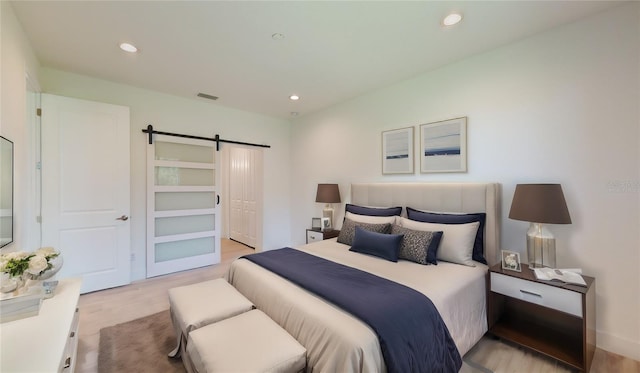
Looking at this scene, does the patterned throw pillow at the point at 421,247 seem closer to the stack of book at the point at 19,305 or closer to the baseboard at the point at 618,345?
the baseboard at the point at 618,345

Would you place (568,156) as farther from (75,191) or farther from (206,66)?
(75,191)

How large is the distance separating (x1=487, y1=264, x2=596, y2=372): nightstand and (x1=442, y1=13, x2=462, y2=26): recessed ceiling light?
208 centimetres

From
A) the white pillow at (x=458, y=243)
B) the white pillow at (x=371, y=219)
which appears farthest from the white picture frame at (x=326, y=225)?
the white pillow at (x=458, y=243)

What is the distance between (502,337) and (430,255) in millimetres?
809

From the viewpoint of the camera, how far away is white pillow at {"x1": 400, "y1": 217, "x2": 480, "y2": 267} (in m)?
2.29

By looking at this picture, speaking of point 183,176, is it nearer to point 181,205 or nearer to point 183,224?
point 181,205

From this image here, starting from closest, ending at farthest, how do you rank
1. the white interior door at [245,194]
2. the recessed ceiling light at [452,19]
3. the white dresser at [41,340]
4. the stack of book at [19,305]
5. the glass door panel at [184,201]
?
the white dresser at [41,340] < the stack of book at [19,305] < the recessed ceiling light at [452,19] < the glass door panel at [184,201] < the white interior door at [245,194]

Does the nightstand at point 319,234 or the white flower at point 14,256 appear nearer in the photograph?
the white flower at point 14,256

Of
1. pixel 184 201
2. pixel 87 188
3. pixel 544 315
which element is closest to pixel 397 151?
pixel 544 315

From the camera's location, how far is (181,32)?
2252 mm

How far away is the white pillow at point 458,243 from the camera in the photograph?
229cm

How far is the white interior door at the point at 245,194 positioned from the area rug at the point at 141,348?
2626mm

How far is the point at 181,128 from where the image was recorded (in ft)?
12.8

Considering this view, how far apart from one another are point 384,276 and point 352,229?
1065 mm
